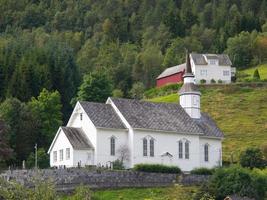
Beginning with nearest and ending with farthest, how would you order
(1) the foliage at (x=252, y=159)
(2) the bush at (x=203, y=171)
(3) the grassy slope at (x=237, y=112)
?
(2) the bush at (x=203, y=171)
(1) the foliage at (x=252, y=159)
(3) the grassy slope at (x=237, y=112)

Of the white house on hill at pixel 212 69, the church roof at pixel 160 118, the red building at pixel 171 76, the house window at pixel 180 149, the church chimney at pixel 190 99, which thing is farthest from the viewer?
the red building at pixel 171 76

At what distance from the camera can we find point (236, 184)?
72312 mm

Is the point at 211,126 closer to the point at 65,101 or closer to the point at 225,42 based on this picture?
the point at 65,101

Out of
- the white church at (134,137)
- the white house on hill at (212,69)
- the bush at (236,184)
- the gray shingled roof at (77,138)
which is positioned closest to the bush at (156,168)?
the white church at (134,137)

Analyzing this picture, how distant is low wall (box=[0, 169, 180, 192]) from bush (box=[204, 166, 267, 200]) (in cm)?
471

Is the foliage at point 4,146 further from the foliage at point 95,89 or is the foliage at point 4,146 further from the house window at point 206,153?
the foliage at point 95,89

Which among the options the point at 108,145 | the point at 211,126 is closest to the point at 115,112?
the point at 108,145

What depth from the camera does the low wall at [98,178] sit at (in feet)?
237

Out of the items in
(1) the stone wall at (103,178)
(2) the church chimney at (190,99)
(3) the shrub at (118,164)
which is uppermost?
(2) the church chimney at (190,99)

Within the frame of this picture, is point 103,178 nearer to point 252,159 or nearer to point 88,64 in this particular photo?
point 252,159

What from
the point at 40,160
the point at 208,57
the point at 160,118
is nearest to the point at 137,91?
the point at 208,57

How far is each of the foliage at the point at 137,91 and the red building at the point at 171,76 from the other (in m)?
2.98

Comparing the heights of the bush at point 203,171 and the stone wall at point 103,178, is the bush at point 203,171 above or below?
above

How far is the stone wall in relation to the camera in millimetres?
72375
